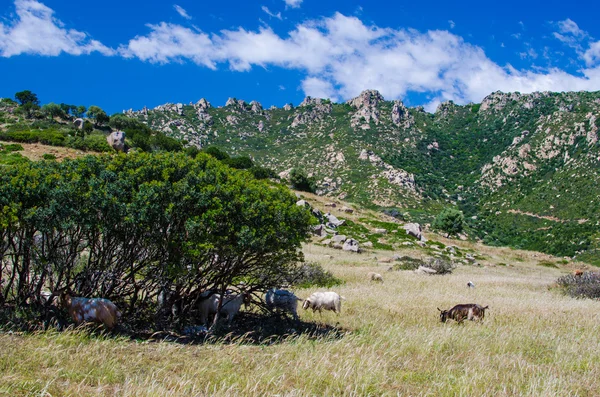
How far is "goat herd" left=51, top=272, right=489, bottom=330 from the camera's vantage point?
29.3 feet

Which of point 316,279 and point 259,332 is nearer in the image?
point 259,332

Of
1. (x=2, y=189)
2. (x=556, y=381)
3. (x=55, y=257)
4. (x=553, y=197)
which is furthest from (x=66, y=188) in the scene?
(x=553, y=197)

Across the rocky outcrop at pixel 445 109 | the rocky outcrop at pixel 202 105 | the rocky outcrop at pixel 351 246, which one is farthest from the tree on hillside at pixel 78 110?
the rocky outcrop at pixel 445 109

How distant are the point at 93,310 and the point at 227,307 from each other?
3.49 meters

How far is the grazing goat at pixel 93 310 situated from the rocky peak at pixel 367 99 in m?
152

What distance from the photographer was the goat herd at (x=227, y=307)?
8.92 m

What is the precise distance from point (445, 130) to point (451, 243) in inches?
4596

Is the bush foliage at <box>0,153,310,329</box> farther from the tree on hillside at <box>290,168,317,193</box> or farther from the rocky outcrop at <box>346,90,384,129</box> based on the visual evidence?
the rocky outcrop at <box>346,90,384,129</box>

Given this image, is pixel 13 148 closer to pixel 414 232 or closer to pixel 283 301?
pixel 283 301

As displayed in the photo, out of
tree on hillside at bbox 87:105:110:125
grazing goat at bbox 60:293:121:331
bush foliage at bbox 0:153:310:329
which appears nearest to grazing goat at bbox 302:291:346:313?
bush foliage at bbox 0:153:310:329

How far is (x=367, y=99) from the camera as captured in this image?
15788cm

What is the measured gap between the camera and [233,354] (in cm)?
732

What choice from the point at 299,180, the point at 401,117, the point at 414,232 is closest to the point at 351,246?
the point at 414,232

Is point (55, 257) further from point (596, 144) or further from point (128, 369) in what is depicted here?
point (596, 144)
